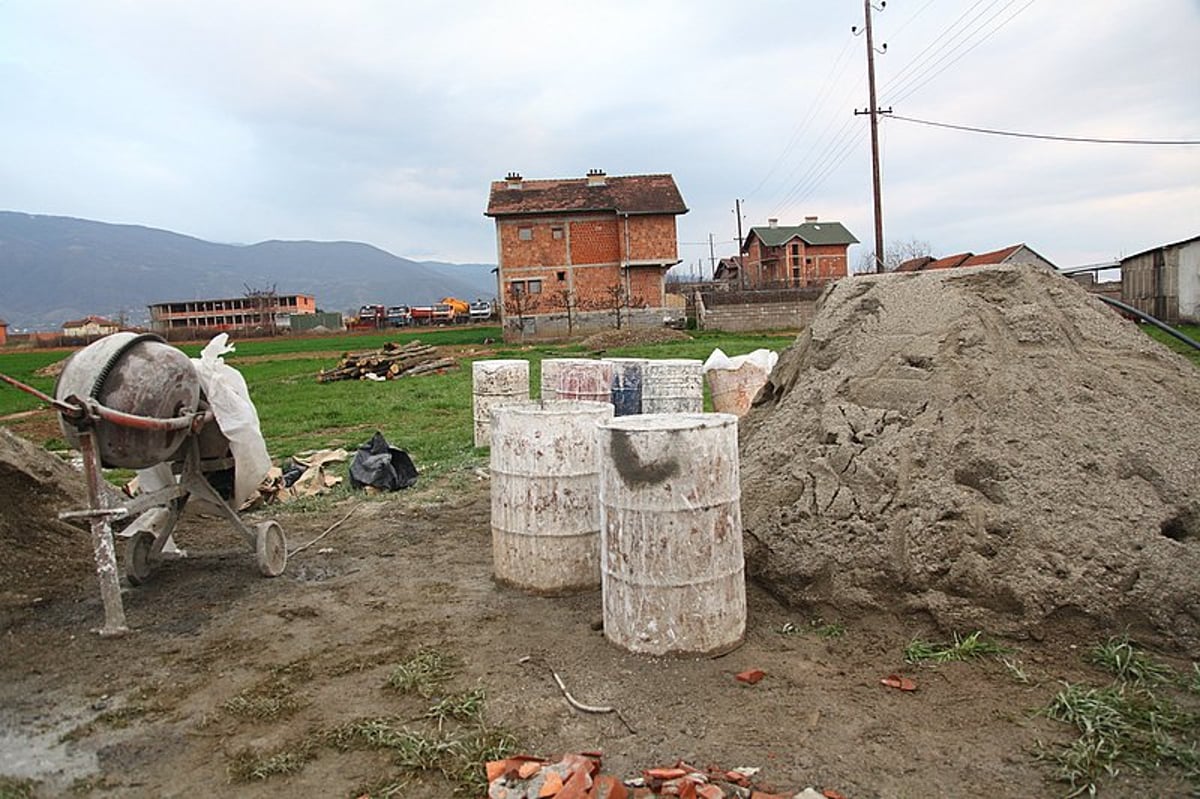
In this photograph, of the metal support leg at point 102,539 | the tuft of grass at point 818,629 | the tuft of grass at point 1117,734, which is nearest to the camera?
the tuft of grass at point 1117,734

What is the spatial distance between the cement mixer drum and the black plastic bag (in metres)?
3.41

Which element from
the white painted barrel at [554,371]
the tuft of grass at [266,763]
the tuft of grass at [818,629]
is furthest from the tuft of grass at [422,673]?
the white painted barrel at [554,371]

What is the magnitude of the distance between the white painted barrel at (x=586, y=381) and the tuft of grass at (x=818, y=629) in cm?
426

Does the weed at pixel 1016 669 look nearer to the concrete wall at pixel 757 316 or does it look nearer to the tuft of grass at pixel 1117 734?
the tuft of grass at pixel 1117 734

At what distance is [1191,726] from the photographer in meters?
3.33

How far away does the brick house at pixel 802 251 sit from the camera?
55.6 metres

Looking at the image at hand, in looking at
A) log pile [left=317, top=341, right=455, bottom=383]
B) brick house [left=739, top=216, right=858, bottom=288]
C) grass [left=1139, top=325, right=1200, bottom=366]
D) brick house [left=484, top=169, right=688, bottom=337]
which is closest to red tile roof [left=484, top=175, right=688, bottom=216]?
brick house [left=484, top=169, right=688, bottom=337]

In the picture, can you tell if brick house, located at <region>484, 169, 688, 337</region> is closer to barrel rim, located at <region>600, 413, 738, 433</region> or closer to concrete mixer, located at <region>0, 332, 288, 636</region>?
concrete mixer, located at <region>0, 332, 288, 636</region>

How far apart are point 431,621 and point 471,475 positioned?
14.1ft

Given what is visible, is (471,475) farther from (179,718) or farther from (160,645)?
Result: (179,718)

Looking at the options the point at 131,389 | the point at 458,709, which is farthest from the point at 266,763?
the point at 131,389

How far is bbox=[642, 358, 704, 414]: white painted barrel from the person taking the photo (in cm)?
865

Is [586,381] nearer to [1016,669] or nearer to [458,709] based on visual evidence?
[458,709]

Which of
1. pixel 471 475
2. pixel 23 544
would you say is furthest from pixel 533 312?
pixel 23 544
